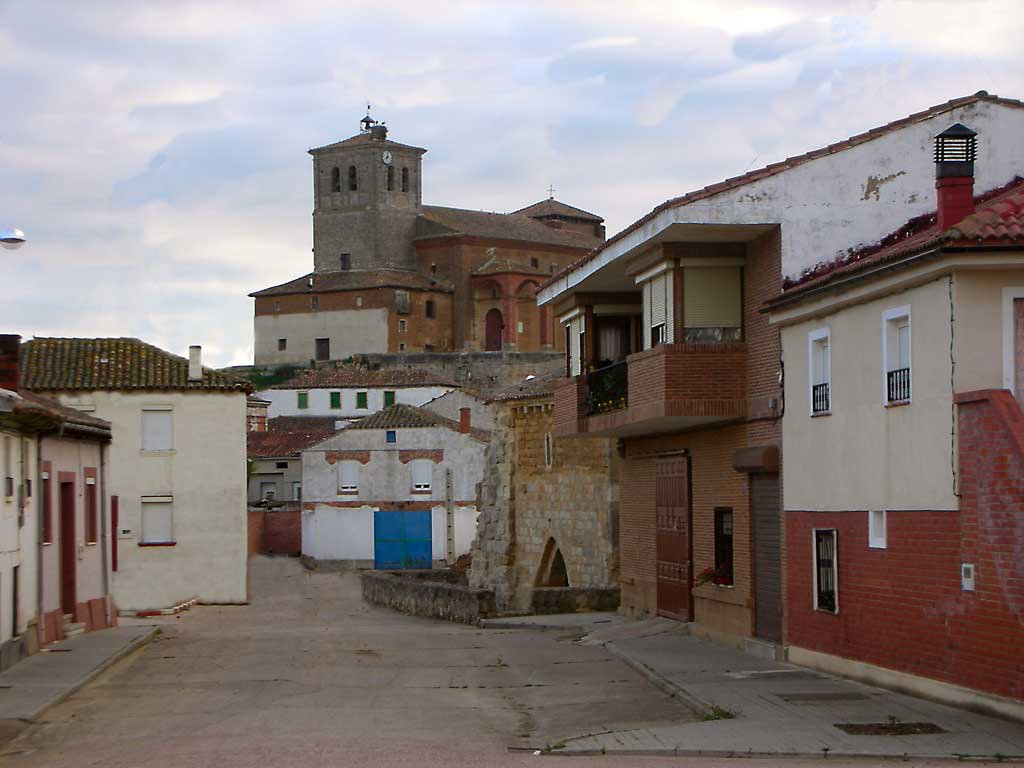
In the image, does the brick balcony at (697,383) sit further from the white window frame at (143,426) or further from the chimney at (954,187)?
the white window frame at (143,426)

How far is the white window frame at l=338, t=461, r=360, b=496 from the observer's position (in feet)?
230

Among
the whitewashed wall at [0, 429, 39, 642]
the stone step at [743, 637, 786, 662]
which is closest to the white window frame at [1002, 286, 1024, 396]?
the stone step at [743, 637, 786, 662]

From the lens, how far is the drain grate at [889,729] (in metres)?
14.4

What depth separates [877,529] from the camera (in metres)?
18.2

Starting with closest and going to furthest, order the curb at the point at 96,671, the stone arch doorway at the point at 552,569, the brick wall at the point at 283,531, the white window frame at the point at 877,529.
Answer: the curb at the point at 96,671 → the white window frame at the point at 877,529 → the stone arch doorway at the point at 552,569 → the brick wall at the point at 283,531

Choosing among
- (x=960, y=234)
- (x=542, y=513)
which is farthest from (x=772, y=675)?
(x=542, y=513)

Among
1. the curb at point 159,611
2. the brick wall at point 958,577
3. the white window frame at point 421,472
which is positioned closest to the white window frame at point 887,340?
the brick wall at point 958,577

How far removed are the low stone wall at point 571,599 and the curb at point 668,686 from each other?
8296 mm

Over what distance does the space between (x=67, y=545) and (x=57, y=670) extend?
6.53m

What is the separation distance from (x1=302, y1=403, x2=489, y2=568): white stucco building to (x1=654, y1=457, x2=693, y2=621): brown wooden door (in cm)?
4133

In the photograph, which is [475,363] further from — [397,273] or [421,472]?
[421,472]

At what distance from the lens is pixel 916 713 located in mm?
15617

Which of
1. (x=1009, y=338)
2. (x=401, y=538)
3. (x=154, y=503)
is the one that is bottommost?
(x=401, y=538)

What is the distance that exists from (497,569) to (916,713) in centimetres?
2581
